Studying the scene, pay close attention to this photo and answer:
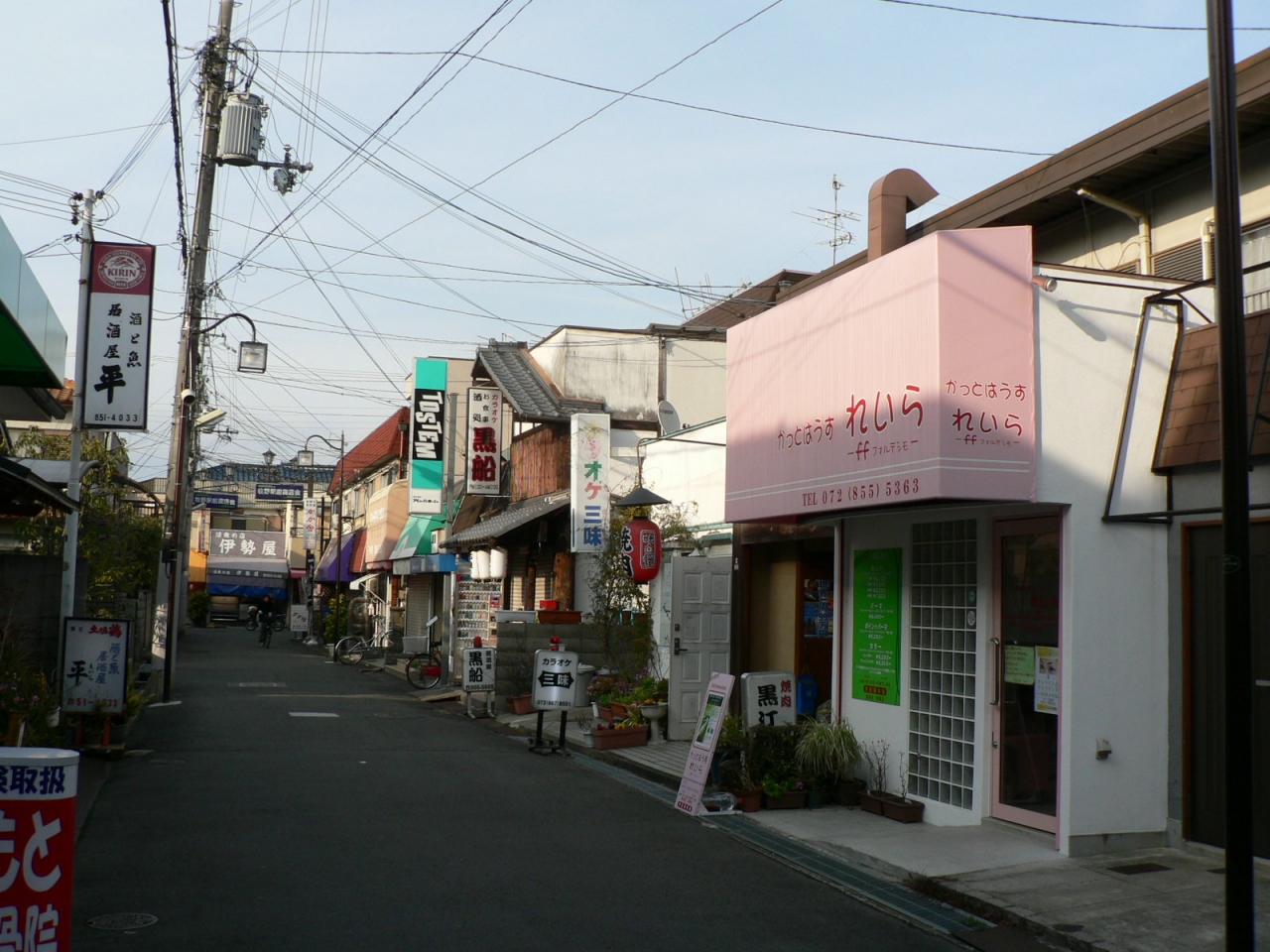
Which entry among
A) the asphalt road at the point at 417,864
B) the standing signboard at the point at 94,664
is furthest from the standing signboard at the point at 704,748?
the standing signboard at the point at 94,664

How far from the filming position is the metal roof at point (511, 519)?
22156 millimetres

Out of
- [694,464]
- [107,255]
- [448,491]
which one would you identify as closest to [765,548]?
[694,464]

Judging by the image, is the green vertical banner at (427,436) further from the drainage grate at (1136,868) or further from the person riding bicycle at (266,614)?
the drainage grate at (1136,868)

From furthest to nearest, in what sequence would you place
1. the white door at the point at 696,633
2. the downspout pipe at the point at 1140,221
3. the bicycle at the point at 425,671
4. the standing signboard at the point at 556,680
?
the bicycle at the point at 425,671 < the white door at the point at 696,633 < the standing signboard at the point at 556,680 < the downspout pipe at the point at 1140,221

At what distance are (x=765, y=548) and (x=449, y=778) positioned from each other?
16.7 feet

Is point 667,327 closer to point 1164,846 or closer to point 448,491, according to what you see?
point 448,491

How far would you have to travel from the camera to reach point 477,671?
19.2 metres

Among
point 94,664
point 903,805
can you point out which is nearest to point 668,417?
point 94,664

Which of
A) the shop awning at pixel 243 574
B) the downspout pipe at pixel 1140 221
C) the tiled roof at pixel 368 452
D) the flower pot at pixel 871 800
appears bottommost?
the flower pot at pixel 871 800

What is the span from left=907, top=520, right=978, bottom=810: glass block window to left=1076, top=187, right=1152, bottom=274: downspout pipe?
290cm

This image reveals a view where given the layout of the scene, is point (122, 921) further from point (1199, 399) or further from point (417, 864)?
point (1199, 399)

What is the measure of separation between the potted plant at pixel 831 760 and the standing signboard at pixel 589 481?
358 inches

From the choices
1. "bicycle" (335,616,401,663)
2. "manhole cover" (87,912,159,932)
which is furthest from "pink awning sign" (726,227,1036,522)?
"bicycle" (335,616,401,663)

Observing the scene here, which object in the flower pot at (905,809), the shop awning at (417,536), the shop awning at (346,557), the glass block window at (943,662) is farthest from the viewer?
the shop awning at (346,557)
